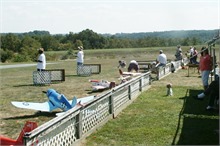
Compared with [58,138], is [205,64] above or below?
above

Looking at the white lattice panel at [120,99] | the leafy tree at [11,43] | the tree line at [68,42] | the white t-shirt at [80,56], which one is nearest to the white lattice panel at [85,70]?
the white t-shirt at [80,56]

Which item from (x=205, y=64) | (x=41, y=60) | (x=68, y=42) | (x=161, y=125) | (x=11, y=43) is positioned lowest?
(x=161, y=125)

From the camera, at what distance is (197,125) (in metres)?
8.44

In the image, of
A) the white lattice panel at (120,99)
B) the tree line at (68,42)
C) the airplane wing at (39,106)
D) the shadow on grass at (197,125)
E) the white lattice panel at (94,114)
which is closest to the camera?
the shadow on grass at (197,125)

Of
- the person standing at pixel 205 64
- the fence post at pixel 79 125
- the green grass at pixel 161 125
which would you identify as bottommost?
the green grass at pixel 161 125

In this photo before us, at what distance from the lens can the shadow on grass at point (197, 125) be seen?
7.18m

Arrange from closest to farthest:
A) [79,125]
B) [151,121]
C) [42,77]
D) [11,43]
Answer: [79,125] < [151,121] < [42,77] < [11,43]

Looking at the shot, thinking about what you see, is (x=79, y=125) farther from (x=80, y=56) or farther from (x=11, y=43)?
(x=11, y=43)

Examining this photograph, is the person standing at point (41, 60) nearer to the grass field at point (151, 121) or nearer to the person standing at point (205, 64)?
the grass field at point (151, 121)

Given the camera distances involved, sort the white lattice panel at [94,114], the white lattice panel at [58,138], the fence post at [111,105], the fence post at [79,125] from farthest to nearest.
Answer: the fence post at [111,105] < the white lattice panel at [94,114] < the fence post at [79,125] < the white lattice panel at [58,138]

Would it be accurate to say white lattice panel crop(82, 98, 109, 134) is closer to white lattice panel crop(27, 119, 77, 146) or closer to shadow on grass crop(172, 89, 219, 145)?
white lattice panel crop(27, 119, 77, 146)

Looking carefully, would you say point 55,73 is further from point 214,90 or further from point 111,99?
point 214,90

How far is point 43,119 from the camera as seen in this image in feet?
31.4

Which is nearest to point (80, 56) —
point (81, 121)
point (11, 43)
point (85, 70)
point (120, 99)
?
point (85, 70)
